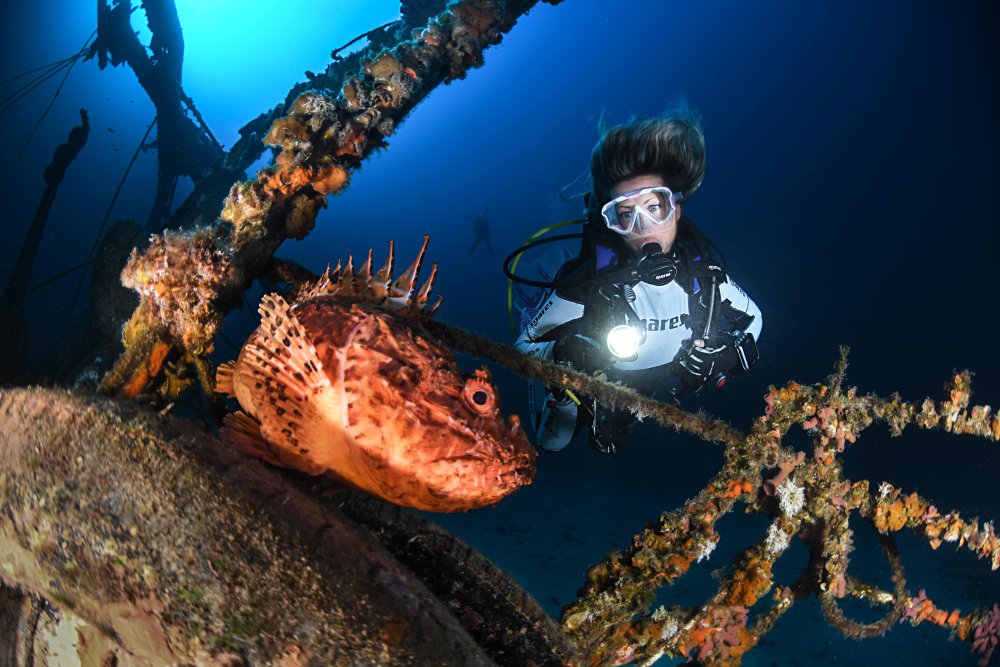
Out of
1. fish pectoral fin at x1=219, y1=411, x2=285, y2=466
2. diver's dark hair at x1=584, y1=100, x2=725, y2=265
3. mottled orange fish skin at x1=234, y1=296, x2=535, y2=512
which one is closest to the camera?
mottled orange fish skin at x1=234, y1=296, x2=535, y2=512

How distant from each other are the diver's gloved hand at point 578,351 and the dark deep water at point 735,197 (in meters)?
2.82

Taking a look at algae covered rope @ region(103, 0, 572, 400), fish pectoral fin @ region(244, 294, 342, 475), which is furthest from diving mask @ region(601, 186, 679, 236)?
fish pectoral fin @ region(244, 294, 342, 475)

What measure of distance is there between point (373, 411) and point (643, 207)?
393 centimetres

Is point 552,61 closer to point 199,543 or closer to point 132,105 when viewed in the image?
point 132,105

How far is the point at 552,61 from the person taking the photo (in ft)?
259

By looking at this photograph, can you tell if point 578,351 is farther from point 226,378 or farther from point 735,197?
point 735,197

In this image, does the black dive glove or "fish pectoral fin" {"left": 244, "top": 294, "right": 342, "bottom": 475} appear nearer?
"fish pectoral fin" {"left": 244, "top": 294, "right": 342, "bottom": 475}

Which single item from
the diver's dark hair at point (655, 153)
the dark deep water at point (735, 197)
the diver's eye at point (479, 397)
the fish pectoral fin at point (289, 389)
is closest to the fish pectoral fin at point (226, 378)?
the fish pectoral fin at point (289, 389)

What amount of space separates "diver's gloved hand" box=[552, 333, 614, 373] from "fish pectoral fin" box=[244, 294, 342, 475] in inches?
112

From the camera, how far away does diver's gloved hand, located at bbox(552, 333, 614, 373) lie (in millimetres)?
4242

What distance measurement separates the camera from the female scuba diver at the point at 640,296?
429 cm

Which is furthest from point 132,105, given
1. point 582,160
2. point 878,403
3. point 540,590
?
point 582,160

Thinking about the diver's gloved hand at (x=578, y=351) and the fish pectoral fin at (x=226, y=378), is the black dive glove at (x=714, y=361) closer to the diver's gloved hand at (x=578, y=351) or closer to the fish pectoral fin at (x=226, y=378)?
the diver's gloved hand at (x=578, y=351)

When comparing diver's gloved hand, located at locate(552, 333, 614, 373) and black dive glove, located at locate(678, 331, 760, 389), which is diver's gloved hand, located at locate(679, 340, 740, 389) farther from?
diver's gloved hand, located at locate(552, 333, 614, 373)
